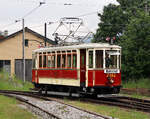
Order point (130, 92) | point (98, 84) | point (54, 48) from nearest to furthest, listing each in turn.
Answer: point (98, 84), point (54, 48), point (130, 92)

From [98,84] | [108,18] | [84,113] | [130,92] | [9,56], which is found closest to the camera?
[84,113]

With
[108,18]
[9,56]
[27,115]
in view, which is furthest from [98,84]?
[9,56]

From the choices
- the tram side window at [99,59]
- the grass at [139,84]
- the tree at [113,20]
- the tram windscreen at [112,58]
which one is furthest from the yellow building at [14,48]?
the tram side window at [99,59]

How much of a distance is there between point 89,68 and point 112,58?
1.24 meters

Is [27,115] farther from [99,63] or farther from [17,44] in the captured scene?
[17,44]

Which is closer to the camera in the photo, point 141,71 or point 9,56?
point 141,71

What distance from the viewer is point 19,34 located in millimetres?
47156

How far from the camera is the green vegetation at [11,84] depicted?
29.8m

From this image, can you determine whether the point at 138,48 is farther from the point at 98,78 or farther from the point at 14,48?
the point at 14,48

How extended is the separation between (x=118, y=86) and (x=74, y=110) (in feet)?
15.4

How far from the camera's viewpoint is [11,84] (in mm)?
32438

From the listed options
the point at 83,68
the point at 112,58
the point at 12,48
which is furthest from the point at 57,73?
the point at 12,48

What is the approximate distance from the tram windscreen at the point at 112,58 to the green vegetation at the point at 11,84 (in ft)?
41.3

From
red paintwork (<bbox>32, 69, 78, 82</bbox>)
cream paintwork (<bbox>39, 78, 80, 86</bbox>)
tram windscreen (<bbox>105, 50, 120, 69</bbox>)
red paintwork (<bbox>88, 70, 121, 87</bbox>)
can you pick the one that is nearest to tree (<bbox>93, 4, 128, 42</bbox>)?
red paintwork (<bbox>32, 69, 78, 82</bbox>)
